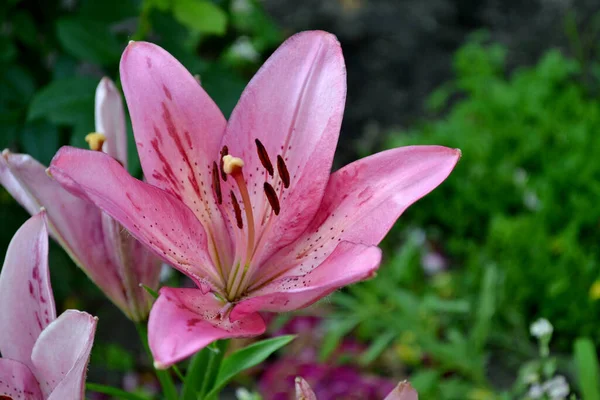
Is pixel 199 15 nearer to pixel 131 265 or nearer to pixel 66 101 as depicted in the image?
pixel 66 101

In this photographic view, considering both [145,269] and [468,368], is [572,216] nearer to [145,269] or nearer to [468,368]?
[468,368]

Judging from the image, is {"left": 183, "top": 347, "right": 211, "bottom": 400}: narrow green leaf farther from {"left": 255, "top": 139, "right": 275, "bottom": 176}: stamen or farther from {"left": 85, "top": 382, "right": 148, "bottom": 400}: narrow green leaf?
{"left": 255, "top": 139, "right": 275, "bottom": 176}: stamen

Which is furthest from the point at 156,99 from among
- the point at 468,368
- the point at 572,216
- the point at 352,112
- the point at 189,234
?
the point at 352,112

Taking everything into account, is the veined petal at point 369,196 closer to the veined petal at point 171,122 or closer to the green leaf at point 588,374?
the veined petal at point 171,122

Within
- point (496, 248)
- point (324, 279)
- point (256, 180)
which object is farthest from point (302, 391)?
point (496, 248)

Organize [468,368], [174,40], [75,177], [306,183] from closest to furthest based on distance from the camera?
[75,177], [306,183], [174,40], [468,368]

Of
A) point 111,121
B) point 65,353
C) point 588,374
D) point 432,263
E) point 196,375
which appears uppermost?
point 111,121

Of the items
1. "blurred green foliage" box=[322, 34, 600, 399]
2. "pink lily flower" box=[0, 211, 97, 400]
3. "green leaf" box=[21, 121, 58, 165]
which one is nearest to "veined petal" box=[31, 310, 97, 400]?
"pink lily flower" box=[0, 211, 97, 400]
